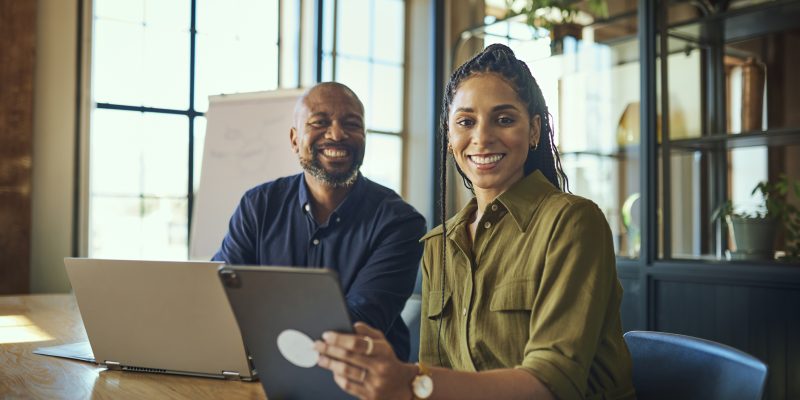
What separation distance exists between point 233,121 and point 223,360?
242 cm

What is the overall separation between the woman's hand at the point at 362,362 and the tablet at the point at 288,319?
0.05 ft

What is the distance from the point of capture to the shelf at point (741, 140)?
10.3 ft

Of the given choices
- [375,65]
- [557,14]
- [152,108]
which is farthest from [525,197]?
[375,65]

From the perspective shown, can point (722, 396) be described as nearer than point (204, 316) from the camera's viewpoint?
Yes

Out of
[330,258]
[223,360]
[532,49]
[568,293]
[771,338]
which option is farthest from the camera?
[532,49]

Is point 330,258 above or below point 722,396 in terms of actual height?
above

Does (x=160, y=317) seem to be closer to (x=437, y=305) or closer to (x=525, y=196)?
(x=437, y=305)

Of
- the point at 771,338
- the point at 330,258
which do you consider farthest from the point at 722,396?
the point at 771,338

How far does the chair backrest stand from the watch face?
1.63 ft

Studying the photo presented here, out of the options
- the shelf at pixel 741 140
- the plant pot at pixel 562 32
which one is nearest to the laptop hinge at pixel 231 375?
the shelf at pixel 741 140

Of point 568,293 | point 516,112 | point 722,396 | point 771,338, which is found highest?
point 516,112

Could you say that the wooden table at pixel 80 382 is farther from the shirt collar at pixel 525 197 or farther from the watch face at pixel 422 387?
the shirt collar at pixel 525 197

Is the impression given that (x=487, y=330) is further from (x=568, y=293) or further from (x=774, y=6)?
(x=774, y=6)

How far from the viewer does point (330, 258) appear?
184 cm
